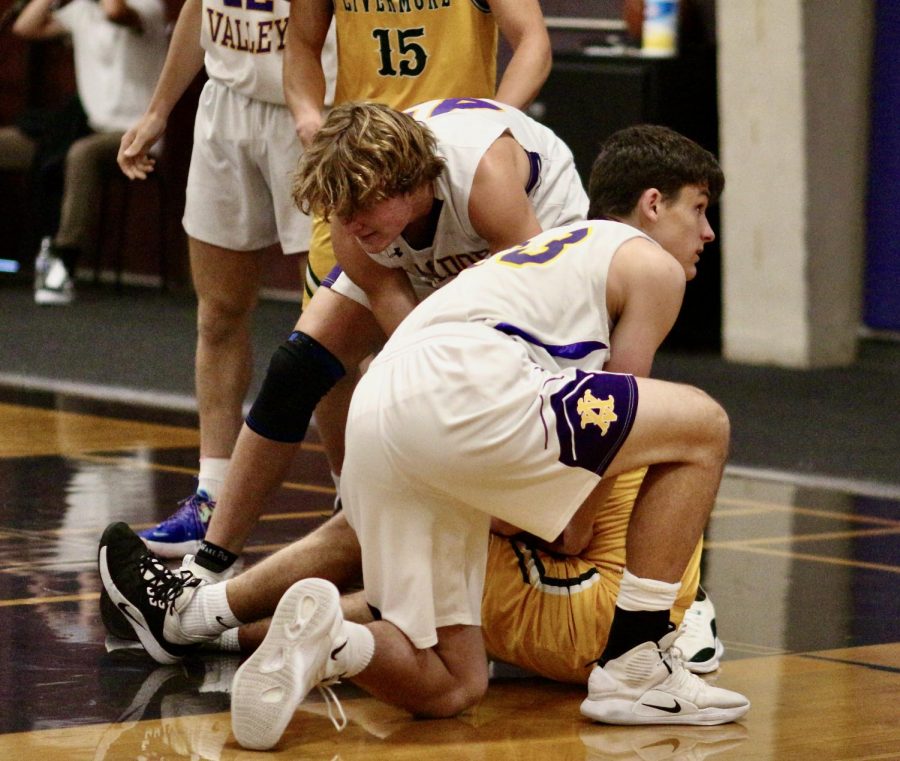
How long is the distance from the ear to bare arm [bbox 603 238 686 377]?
9.4 inches

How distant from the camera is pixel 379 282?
380 cm

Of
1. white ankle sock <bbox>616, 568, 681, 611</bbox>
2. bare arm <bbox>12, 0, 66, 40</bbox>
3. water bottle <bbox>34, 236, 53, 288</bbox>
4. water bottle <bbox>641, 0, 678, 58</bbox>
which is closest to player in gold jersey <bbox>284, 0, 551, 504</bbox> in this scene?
white ankle sock <bbox>616, 568, 681, 611</bbox>

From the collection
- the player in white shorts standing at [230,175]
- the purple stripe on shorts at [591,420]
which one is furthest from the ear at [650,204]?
the player in white shorts standing at [230,175]

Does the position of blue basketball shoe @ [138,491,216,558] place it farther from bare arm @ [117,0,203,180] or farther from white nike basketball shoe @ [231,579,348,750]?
white nike basketball shoe @ [231,579,348,750]

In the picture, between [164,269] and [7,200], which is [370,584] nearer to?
[164,269]

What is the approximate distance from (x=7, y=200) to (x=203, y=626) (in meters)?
9.13

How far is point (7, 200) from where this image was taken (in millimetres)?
12359

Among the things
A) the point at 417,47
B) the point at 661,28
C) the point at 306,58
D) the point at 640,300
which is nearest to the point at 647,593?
the point at 640,300

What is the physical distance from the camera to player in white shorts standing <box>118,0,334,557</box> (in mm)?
4734

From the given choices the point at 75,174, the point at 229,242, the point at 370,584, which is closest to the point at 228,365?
the point at 229,242

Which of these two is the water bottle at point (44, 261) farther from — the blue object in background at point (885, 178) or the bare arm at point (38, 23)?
the blue object in background at point (885, 178)

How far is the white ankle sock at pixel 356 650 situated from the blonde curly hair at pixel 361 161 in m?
0.73

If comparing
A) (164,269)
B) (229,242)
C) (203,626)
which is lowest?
(164,269)

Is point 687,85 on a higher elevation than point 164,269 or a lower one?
higher
